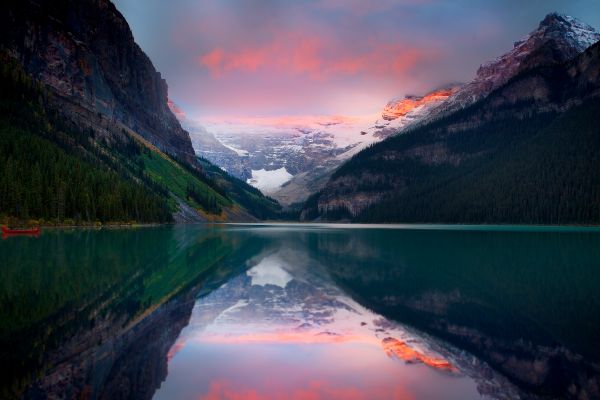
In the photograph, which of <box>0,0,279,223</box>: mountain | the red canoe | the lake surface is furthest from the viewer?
<box>0,0,279,223</box>: mountain

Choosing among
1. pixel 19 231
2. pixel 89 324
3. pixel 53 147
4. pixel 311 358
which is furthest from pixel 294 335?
pixel 53 147

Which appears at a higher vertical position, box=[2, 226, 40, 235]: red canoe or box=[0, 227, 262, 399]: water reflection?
box=[2, 226, 40, 235]: red canoe

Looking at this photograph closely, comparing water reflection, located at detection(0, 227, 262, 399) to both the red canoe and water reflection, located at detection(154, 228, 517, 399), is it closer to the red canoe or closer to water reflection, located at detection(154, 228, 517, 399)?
water reflection, located at detection(154, 228, 517, 399)

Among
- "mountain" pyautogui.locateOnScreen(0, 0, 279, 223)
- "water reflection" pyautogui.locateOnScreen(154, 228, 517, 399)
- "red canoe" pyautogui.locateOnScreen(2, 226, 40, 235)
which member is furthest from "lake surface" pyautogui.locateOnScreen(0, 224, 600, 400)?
"mountain" pyautogui.locateOnScreen(0, 0, 279, 223)

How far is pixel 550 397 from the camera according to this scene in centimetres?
1195

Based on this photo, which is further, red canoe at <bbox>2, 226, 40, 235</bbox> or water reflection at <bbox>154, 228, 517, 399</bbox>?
red canoe at <bbox>2, 226, 40, 235</bbox>

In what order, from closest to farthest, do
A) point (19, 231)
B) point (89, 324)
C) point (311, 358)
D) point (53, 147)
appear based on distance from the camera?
point (311, 358) < point (89, 324) < point (19, 231) < point (53, 147)

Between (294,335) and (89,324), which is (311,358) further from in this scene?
(89,324)

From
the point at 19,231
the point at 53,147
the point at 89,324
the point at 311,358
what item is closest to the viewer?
the point at 311,358

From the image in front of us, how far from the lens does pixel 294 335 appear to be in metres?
18.2

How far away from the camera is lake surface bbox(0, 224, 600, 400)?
40.8ft

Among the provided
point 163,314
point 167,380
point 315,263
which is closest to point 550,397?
point 167,380

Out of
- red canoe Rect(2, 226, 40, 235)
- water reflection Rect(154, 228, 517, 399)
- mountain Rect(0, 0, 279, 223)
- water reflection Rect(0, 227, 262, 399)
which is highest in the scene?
mountain Rect(0, 0, 279, 223)

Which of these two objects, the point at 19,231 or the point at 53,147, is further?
the point at 53,147
